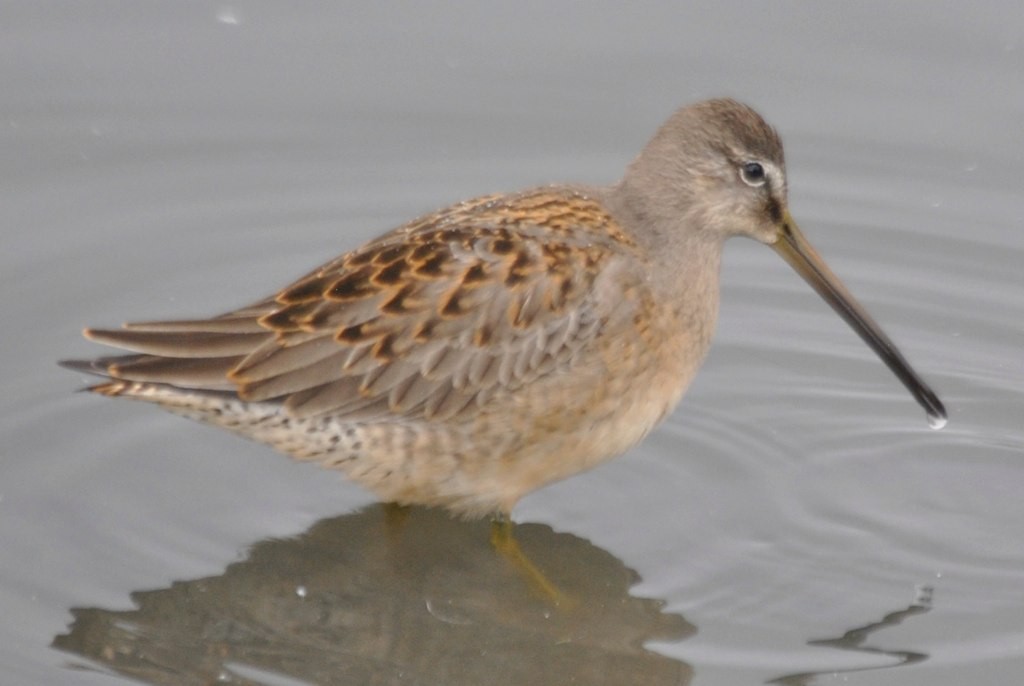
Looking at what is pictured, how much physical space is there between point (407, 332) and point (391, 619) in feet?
2.77

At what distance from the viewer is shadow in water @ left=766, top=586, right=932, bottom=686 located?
5.61 metres

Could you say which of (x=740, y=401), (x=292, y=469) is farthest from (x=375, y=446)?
(x=740, y=401)

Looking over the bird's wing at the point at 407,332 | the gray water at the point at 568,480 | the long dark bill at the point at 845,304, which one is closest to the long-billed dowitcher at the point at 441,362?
the bird's wing at the point at 407,332

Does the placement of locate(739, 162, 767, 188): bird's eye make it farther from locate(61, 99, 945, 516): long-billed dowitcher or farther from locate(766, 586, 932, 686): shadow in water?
locate(766, 586, 932, 686): shadow in water

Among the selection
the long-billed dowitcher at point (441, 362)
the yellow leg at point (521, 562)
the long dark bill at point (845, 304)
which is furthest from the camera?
the long dark bill at point (845, 304)

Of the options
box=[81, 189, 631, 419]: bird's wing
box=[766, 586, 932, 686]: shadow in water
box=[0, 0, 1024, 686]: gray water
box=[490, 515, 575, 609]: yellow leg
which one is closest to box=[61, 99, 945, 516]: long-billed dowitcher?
box=[81, 189, 631, 419]: bird's wing

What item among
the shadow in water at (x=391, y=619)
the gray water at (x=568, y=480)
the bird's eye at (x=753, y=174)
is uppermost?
the bird's eye at (x=753, y=174)

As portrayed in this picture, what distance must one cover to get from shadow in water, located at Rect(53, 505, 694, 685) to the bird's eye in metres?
1.24

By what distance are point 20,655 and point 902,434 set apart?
10.0ft

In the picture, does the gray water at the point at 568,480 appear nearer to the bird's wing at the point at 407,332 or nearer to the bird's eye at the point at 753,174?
the bird's wing at the point at 407,332

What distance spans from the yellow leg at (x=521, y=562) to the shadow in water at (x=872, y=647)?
766mm

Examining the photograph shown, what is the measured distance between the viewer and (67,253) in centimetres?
740

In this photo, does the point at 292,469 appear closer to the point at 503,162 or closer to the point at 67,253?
the point at 67,253

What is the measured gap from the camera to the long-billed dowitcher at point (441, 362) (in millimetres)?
5766
